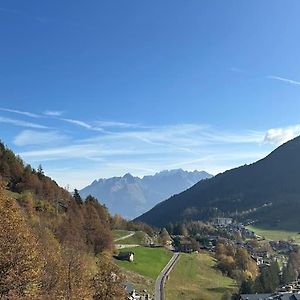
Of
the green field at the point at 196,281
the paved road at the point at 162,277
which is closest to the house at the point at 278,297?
the green field at the point at 196,281

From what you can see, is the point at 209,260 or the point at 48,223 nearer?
the point at 48,223

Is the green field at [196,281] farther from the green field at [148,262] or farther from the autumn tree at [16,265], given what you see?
the autumn tree at [16,265]

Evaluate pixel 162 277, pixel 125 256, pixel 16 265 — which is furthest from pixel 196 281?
pixel 16 265

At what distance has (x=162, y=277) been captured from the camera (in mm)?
115500

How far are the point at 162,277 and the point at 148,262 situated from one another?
42.4 feet

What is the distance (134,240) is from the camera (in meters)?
158

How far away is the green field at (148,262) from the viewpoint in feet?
374

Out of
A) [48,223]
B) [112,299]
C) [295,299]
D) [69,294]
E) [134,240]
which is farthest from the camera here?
[134,240]

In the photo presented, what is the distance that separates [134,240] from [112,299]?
107178 mm

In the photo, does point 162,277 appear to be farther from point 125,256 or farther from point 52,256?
point 52,256

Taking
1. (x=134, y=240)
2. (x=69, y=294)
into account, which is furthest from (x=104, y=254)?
(x=69, y=294)

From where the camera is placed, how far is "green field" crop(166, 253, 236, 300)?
102 m

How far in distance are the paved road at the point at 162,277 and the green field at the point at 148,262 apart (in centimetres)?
116

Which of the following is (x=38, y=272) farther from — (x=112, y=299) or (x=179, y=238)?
(x=179, y=238)
